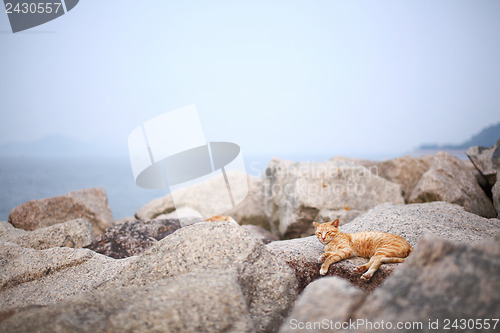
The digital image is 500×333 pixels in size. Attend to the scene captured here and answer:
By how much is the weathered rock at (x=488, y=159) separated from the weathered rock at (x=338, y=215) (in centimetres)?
290

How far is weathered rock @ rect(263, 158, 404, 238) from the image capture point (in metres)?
6.39

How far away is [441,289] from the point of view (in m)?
1.49

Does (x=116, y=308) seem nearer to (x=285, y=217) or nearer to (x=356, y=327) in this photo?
(x=356, y=327)

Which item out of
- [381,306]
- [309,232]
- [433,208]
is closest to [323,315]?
[381,306]

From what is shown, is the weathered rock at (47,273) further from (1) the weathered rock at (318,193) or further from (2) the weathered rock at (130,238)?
(1) the weathered rock at (318,193)

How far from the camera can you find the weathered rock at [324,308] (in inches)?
65.4

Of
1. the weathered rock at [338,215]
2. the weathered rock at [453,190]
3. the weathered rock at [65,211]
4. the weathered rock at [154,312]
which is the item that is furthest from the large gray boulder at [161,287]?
the weathered rock at [453,190]

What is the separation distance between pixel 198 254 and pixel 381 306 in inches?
64.6

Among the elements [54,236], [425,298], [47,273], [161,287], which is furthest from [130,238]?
[425,298]

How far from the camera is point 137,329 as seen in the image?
1.73 meters

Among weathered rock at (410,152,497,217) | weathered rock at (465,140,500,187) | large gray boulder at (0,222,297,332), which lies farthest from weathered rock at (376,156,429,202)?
large gray boulder at (0,222,297,332)

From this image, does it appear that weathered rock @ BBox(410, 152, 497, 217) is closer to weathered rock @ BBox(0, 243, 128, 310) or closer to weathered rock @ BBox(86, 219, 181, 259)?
weathered rock @ BBox(86, 219, 181, 259)

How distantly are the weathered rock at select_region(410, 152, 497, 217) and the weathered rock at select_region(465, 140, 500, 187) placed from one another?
387mm

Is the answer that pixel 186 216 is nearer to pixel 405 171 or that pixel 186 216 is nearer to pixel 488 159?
pixel 405 171
